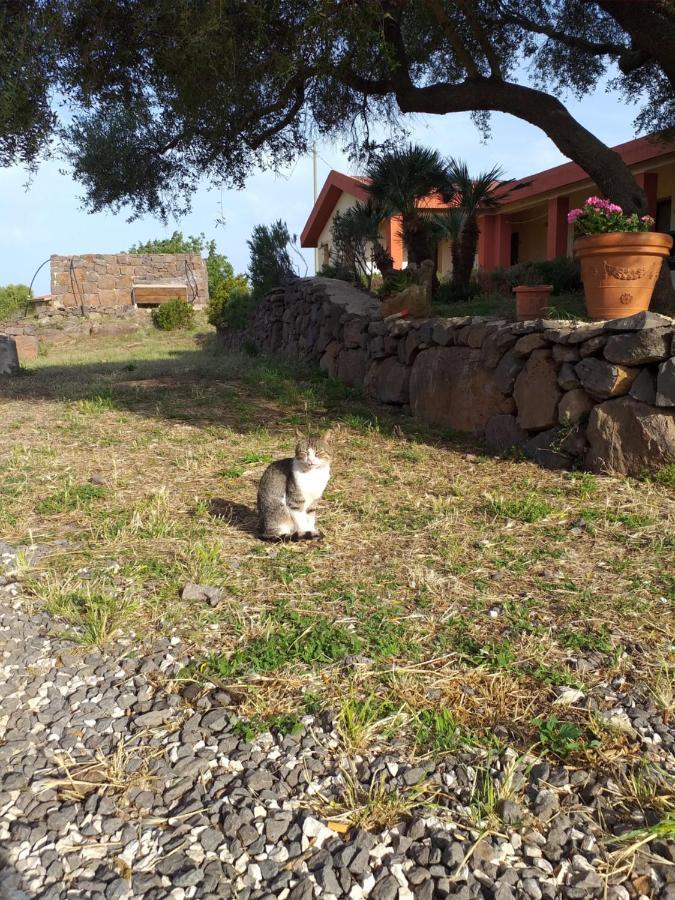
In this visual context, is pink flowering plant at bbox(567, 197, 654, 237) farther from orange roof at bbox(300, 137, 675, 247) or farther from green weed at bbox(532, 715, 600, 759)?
orange roof at bbox(300, 137, 675, 247)

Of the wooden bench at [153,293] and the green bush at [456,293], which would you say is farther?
the wooden bench at [153,293]

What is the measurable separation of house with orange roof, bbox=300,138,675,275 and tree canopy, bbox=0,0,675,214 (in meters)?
3.14

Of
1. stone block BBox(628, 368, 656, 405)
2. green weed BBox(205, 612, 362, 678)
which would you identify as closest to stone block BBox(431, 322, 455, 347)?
stone block BBox(628, 368, 656, 405)

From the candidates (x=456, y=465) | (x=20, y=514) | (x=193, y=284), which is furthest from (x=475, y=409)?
(x=193, y=284)

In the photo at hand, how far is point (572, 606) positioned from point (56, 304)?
69.0 feet

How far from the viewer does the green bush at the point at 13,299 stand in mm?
21984

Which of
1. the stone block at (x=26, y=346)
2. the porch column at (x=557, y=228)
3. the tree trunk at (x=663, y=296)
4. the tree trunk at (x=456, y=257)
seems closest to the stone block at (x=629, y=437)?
the tree trunk at (x=663, y=296)

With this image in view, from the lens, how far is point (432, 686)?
9.04ft

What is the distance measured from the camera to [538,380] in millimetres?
5984

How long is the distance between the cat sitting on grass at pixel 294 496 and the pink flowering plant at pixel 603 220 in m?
3.31

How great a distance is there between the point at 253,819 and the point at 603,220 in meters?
5.51

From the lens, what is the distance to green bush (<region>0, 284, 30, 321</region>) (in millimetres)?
21984

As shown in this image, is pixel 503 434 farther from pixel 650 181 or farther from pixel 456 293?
pixel 650 181

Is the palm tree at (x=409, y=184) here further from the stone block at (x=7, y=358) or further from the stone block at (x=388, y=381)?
the stone block at (x=7, y=358)
